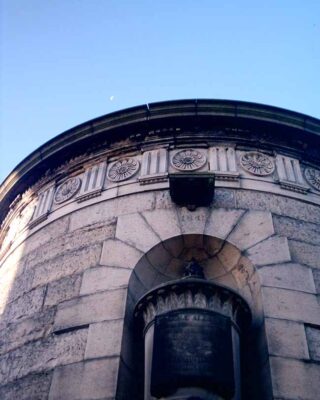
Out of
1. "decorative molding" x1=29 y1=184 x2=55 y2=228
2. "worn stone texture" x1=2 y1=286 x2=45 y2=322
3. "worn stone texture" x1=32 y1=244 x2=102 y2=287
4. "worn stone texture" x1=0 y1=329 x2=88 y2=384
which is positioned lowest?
"worn stone texture" x1=0 y1=329 x2=88 y2=384

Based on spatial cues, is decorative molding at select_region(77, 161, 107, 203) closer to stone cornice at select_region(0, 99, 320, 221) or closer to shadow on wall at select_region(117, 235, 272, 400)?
stone cornice at select_region(0, 99, 320, 221)

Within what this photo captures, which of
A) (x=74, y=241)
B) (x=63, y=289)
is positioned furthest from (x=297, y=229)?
(x=63, y=289)

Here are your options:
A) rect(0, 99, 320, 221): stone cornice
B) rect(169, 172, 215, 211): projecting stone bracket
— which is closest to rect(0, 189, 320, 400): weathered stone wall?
rect(169, 172, 215, 211): projecting stone bracket

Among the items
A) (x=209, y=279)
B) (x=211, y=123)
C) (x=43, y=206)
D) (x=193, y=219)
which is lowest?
(x=209, y=279)

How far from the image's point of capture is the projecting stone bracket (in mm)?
7684

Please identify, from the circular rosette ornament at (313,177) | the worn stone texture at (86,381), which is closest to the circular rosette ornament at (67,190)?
the worn stone texture at (86,381)

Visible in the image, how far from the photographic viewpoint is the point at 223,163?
28.2 feet

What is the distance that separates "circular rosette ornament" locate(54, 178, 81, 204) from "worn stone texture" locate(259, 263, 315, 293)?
3.82 metres

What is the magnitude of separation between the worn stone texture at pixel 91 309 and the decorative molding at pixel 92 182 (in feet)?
7.41

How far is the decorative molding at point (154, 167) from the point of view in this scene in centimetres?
842

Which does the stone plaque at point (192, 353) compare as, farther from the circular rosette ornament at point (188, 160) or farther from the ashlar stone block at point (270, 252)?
the circular rosette ornament at point (188, 160)

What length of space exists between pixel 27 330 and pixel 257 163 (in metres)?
4.68

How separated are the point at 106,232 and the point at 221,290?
2352 mm

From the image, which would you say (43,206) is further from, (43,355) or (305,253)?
(305,253)
